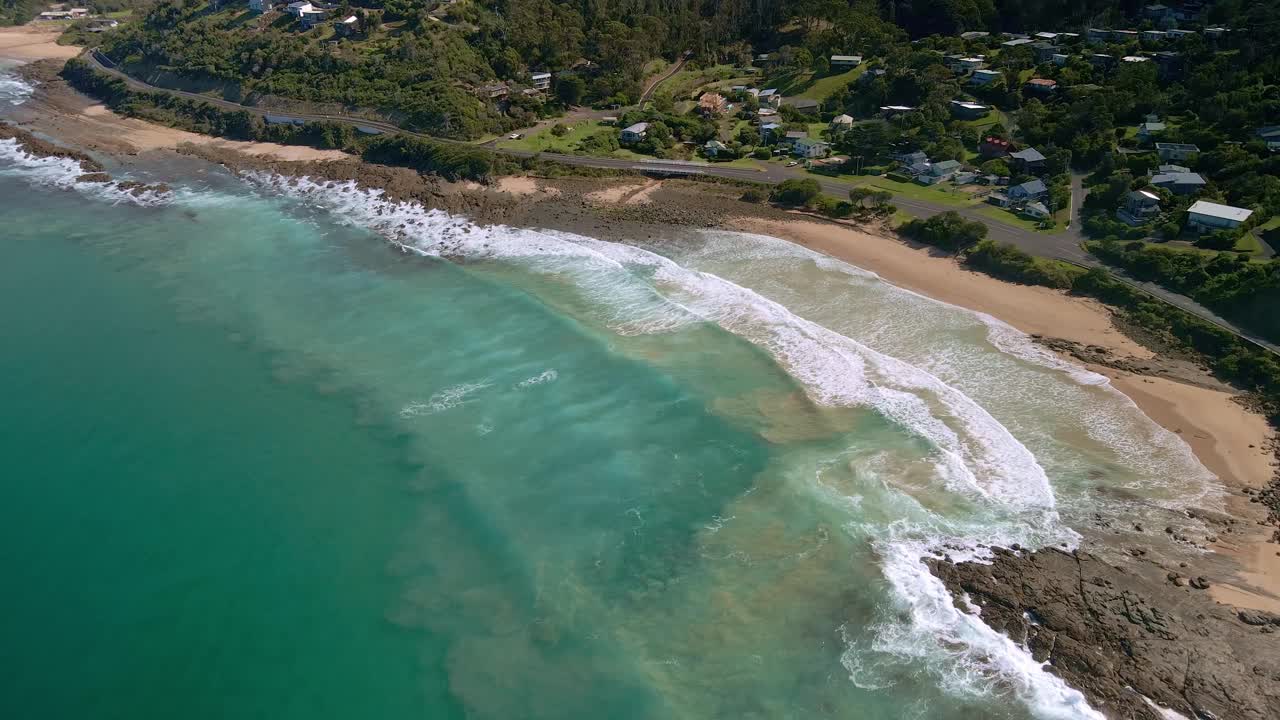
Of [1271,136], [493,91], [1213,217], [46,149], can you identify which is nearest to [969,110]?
[1271,136]

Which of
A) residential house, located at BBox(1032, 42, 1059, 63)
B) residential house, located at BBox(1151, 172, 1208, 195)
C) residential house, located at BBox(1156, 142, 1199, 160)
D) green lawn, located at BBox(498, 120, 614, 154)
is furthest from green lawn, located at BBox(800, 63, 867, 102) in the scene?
residential house, located at BBox(1151, 172, 1208, 195)

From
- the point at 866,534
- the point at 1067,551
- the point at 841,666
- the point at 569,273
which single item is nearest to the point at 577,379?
the point at 569,273

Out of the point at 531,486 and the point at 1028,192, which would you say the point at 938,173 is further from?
the point at 531,486

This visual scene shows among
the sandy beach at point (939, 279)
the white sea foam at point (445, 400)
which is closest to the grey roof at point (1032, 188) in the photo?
the sandy beach at point (939, 279)

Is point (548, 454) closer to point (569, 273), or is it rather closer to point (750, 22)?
point (569, 273)

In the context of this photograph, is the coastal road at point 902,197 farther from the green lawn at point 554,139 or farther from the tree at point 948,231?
the tree at point 948,231
